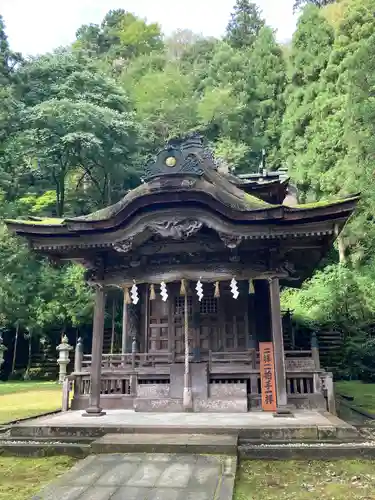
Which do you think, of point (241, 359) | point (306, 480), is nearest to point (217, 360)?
point (241, 359)

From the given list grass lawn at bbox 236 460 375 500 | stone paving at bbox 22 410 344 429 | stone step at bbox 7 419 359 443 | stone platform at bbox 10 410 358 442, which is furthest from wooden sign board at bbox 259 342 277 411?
grass lawn at bbox 236 460 375 500

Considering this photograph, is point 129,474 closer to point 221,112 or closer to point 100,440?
point 100,440

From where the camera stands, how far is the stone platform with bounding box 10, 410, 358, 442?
7.34 meters

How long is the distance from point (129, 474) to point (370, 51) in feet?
75.3

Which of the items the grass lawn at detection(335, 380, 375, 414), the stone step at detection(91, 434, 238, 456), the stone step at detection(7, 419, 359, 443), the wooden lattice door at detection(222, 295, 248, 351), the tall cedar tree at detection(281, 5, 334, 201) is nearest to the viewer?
the stone step at detection(91, 434, 238, 456)

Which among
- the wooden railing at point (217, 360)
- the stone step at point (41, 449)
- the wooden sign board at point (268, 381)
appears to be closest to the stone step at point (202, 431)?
the stone step at point (41, 449)

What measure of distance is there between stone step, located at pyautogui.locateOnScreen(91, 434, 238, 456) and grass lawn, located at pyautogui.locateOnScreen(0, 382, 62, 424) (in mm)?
4440

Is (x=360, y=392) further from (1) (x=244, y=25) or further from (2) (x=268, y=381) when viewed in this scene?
(1) (x=244, y=25)

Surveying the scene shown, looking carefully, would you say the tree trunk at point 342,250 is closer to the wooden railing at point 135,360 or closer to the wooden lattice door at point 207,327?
the wooden lattice door at point 207,327

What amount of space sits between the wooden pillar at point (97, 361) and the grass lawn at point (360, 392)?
6.99m

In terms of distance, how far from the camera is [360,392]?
16.3m

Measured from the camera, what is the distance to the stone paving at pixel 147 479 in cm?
498

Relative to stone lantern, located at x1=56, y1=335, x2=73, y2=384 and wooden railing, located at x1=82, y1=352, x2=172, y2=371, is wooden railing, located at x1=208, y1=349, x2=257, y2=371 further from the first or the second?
stone lantern, located at x1=56, y1=335, x2=73, y2=384

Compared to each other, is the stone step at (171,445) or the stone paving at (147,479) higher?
the stone step at (171,445)
